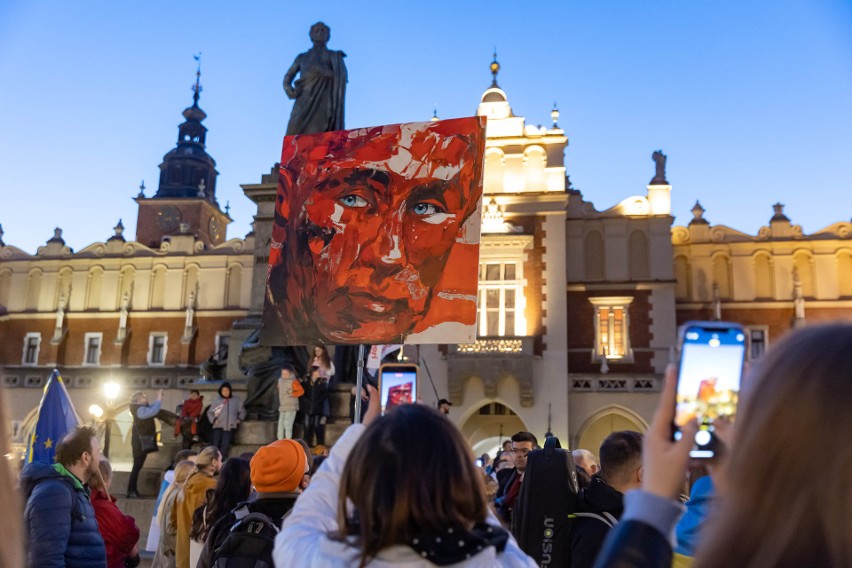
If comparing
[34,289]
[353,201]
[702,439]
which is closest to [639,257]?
[353,201]

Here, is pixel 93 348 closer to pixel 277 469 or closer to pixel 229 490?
pixel 229 490

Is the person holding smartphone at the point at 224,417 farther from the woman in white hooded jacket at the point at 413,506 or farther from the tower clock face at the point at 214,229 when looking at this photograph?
the tower clock face at the point at 214,229

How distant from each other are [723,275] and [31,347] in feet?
83.5

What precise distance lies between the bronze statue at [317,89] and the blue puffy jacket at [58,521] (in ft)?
23.6

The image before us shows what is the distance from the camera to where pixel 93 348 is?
1172 inches

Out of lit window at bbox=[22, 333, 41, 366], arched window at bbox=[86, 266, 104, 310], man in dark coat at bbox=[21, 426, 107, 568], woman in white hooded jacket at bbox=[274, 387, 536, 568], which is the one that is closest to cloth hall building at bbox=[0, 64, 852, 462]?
lit window at bbox=[22, 333, 41, 366]

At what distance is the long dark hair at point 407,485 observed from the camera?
1.67 m

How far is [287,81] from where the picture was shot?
10.4 meters

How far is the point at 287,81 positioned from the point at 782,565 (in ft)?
33.2

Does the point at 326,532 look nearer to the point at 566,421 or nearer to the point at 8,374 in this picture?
the point at 566,421

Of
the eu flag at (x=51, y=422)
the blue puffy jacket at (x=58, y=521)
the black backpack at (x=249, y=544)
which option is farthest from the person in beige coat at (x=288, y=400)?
the black backpack at (x=249, y=544)

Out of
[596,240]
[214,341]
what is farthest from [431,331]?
[214,341]

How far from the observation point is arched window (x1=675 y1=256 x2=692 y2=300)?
2519 cm

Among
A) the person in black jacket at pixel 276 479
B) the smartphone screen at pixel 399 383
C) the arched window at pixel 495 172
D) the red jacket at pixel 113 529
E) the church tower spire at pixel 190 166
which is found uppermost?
the church tower spire at pixel 190 166
